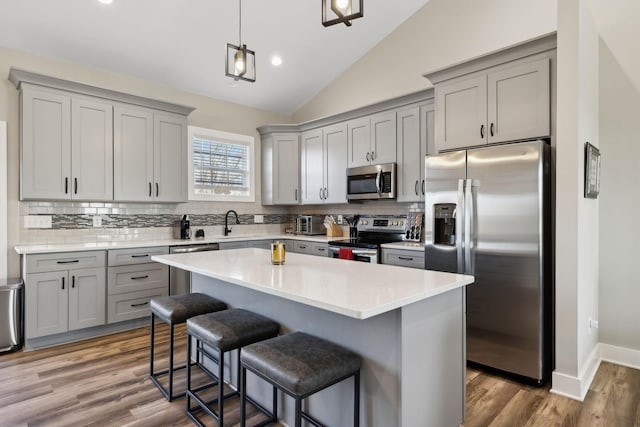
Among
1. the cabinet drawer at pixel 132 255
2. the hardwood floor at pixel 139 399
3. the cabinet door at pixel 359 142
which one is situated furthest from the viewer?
the cabinet door at pixel 359 142

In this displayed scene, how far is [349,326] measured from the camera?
70.7 inches

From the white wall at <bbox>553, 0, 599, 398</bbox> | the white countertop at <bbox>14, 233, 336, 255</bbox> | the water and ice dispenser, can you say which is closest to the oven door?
the white countertop at <bbox>14, 233, 336, 255</bbox>

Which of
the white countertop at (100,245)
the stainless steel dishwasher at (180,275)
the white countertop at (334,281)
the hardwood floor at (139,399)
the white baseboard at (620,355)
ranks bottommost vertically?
the hardwood floor at (139,399)

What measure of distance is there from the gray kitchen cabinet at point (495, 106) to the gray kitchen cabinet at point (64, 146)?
136 inches

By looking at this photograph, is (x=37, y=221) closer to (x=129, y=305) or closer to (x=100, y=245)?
(x=100, y=245)

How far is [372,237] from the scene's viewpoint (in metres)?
4.71

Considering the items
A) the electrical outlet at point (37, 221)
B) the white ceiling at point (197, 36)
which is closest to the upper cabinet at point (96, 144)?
the electrical outlet at point (37, 221)

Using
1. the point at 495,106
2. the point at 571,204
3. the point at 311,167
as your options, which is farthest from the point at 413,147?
the point at 571,204

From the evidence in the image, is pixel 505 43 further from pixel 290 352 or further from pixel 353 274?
pixel 290 352

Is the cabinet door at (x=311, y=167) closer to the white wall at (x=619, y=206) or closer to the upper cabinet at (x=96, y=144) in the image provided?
the upper cabinet at (x=96, y=144)

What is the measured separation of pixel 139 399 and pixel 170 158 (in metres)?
2.81

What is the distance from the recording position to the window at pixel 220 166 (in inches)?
194

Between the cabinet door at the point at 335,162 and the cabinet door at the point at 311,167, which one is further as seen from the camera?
the cabinet door at the point at 311,167

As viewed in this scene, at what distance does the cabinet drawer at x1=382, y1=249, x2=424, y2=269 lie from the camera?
11.7 feet
